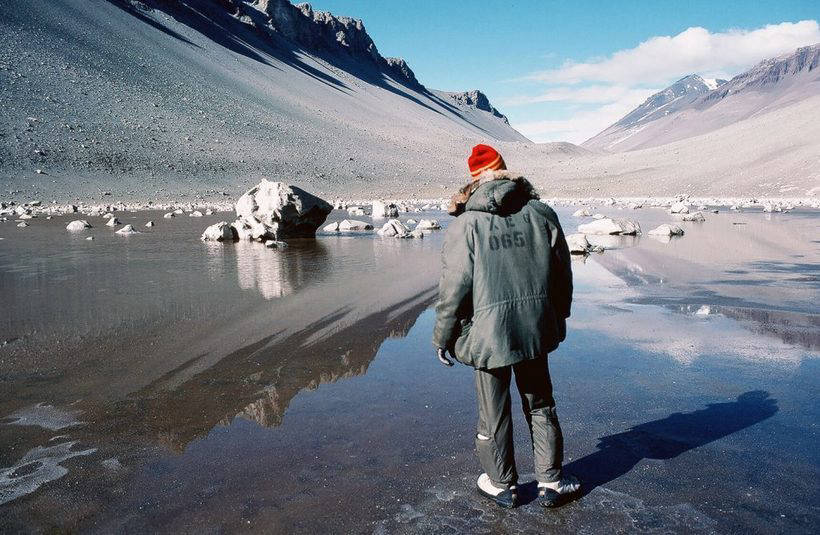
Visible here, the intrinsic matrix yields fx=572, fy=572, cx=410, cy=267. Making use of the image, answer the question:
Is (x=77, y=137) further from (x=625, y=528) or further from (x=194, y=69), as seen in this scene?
(x=625, y=528)

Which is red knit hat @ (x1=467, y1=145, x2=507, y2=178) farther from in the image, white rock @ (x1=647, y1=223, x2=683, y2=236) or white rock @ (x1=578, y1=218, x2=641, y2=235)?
white rock @ (x1=647, y1=223, x2=683, y2=236)

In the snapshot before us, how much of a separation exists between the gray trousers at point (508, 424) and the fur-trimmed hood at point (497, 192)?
893 mm

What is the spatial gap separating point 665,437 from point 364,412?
2.19m

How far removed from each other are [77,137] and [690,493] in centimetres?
5413

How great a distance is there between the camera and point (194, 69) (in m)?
77.9

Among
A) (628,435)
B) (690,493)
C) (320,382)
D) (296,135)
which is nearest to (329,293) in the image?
(320,382)

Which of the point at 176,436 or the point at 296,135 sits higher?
the point at 296,135

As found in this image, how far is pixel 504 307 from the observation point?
10.2 feet

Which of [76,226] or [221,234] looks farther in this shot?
[76,226]

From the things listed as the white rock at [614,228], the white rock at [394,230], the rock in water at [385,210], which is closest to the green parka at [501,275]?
the white rock at [394,230]

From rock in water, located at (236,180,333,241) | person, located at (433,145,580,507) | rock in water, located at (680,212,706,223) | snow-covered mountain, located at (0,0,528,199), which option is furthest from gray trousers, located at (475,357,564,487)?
snow-covered mountain, located at (0,0,528,199)

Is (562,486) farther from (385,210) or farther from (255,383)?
(385,210)

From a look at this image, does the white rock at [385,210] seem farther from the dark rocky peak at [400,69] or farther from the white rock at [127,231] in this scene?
the dark rocky peak at [400,69]

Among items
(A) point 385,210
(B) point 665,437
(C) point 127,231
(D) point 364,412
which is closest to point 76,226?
(C) point 127,231
